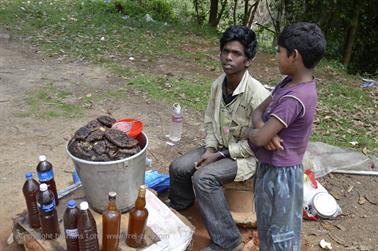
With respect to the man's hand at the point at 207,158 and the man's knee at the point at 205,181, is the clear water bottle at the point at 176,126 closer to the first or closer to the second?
the man's hand at the point at 207,158

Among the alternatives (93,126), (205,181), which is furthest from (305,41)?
(93,126)

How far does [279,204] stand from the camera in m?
2.43

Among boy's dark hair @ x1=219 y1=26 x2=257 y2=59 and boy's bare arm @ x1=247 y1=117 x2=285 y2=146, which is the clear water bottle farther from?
boy's bare arm @ x1=247 y1=117 x2=285 y2=146

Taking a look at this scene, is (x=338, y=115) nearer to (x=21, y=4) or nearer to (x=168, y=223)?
(x=168, y=223)

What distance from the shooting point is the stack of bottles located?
7.52 ft

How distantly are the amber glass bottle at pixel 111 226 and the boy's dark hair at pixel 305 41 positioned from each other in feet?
4.21

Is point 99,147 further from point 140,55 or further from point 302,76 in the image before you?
point 140,55

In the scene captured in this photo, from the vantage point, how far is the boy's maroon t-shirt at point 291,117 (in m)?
2.16

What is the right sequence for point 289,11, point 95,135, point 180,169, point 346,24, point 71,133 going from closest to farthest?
point 95,135 → point 180,169 → point 71,133 → point 346,24 → point 289,11

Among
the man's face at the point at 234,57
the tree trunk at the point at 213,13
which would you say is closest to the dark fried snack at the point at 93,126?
the man's face at the point at 234,57

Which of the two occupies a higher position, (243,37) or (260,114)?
(243,37)

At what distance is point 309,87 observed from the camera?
7.22 feet

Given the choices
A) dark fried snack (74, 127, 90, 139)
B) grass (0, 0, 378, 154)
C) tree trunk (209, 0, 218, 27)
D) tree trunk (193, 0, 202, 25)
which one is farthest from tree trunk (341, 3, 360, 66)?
dark fried snack (74, 127, 90, 139)

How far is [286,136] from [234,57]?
0.76 meters
